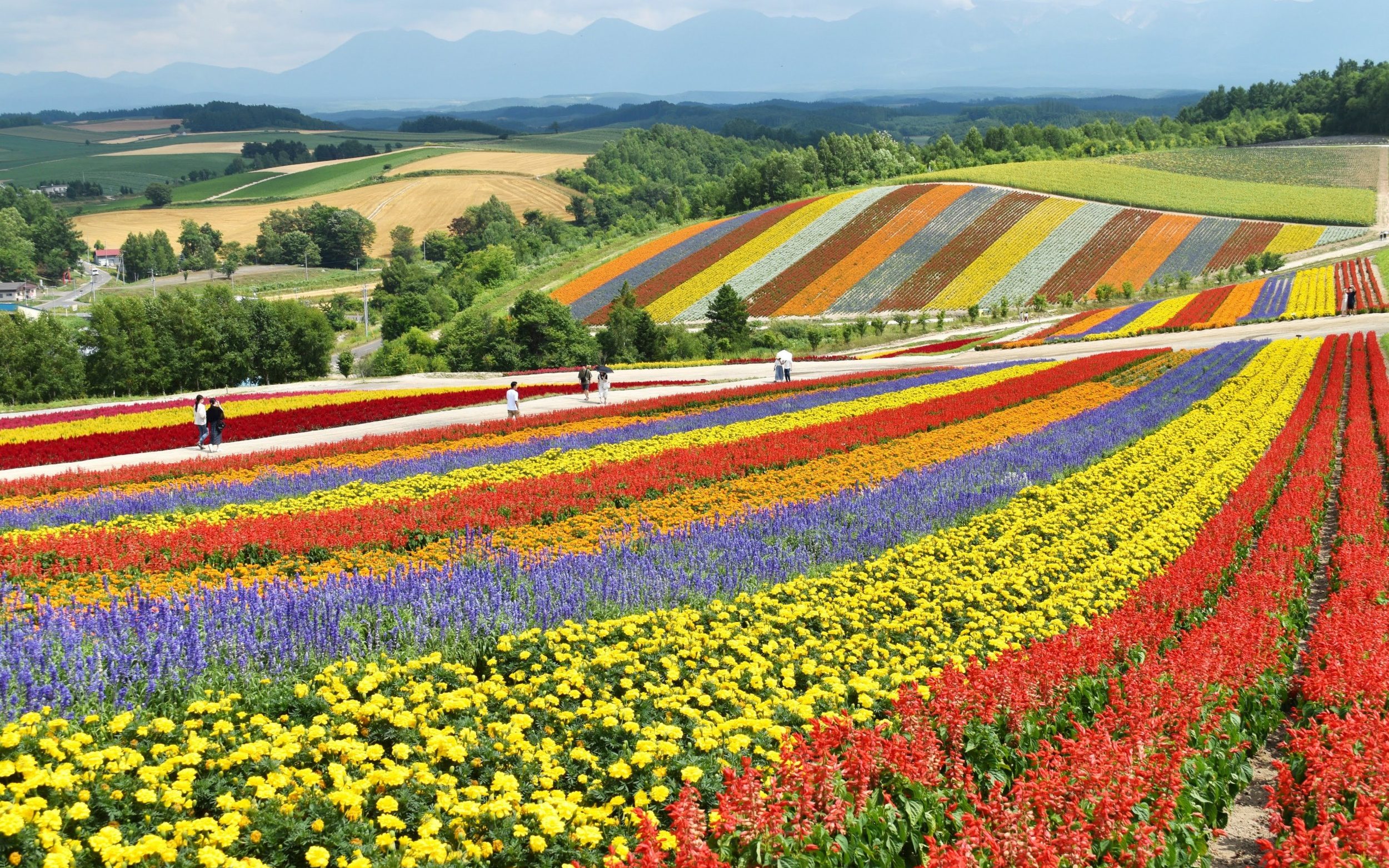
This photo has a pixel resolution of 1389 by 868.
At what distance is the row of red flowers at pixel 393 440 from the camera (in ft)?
70.8

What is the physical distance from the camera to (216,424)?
27859 mm

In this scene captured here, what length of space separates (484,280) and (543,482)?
373 feet

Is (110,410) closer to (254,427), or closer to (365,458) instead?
(254,427)

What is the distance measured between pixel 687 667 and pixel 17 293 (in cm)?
17227

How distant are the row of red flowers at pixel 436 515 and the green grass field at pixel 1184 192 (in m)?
94.0

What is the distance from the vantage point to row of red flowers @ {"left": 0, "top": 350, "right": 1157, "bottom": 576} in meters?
13.6

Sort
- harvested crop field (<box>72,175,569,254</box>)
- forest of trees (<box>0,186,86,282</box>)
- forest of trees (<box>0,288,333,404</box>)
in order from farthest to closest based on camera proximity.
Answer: harvested crop field (<box>72,175,569,254</box>), forest of trees (<box>0,186,86,282</box>), forest of trees (<box>0,288,333,404</box>)

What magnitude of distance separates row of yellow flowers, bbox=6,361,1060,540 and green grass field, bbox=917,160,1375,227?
284ft

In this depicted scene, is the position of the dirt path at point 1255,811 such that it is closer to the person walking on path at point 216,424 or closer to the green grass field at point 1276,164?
the person walking on path at point 216,424

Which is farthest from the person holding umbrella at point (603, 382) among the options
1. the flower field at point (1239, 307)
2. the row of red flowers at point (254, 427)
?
the flower field at point (1239, 307)

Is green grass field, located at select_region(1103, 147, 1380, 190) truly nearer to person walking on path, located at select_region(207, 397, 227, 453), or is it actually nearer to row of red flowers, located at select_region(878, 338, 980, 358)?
row of red flowers, located at select_region(878, 338, 980, 358)

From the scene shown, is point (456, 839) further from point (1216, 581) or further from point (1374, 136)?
point (1374, 136)

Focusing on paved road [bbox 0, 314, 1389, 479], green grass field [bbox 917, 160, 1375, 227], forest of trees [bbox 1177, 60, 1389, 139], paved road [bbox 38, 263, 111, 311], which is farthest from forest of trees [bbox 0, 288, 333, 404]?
forest of trees [bbox 1177, 60, 1389, 139]

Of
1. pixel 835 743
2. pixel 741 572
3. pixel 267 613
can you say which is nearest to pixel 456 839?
pixel 835 743
